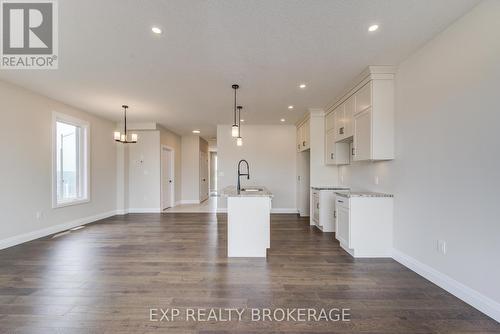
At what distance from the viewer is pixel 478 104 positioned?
6.48 feet

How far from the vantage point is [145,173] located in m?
6.64

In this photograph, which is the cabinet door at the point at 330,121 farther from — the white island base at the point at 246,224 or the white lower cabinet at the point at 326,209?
the white island base at the point at 246,224

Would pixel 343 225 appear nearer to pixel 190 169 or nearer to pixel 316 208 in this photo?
pixel 316 208

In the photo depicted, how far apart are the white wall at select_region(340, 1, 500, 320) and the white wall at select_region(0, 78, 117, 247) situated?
232 inches

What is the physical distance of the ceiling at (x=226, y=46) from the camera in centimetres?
197

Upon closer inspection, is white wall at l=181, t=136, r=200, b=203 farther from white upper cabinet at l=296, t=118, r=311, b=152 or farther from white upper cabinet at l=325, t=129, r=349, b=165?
white upper cabinet at l=325, t=129, r=349, b=165

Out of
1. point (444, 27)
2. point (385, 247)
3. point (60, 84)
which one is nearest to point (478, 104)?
point (444, 27)

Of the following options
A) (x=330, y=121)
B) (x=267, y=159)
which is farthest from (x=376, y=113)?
(x=267, y=159)

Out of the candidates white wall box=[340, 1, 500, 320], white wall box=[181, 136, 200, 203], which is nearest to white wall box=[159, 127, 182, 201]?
white wall box=[181, 136, 200, 203]

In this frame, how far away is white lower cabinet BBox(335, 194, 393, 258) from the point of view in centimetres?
315

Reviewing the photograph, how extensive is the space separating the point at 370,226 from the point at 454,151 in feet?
4.66

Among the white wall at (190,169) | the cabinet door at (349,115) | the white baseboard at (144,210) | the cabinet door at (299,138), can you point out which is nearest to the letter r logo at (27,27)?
the cabinet door at (349,115)

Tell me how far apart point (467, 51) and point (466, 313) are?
92.4 inches

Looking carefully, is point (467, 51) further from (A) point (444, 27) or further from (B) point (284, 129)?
(B) point (284, 129)
